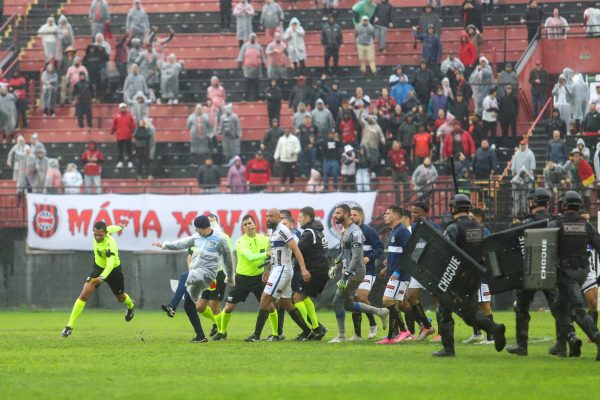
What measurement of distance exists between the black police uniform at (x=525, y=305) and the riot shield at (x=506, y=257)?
27cm

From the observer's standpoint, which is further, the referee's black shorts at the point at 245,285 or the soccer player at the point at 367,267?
the referee's black shorts at the point at 245,285

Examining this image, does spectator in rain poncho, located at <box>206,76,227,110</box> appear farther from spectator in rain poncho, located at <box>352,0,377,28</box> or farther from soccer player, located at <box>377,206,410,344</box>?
soccer player, located at <box>377,206,410,344</box>

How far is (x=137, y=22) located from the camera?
46.0m

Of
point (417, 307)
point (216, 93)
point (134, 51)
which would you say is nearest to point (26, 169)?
point (216, 93)

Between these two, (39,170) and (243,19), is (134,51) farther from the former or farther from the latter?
(39,170)

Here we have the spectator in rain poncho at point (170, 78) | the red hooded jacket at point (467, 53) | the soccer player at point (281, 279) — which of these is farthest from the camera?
the spectator in rain poncho at point (170, 78)

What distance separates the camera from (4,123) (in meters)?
43.1

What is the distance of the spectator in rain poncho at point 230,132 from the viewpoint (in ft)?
133

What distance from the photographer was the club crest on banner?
119 feet

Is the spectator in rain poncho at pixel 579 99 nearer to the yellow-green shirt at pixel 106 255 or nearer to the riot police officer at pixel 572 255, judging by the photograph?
the yellow-green shirt at pixel 106 255

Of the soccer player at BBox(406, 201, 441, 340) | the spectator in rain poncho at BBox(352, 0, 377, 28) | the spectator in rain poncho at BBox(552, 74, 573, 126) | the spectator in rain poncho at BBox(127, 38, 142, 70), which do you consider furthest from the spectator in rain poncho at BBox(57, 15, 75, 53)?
the soccer player at BBox(406, 201, 441, 340)

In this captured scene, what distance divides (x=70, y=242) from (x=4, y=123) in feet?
26.4

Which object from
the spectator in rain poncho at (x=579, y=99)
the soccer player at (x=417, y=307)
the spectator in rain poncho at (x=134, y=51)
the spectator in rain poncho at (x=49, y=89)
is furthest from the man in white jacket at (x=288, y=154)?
the soccer player at (x=417, y=307)

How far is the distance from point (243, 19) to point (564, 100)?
10.9 m
